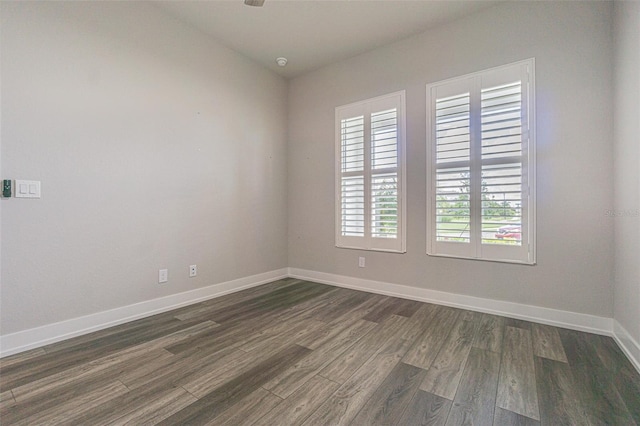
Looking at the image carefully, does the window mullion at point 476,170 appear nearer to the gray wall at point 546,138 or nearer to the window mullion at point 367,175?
the gray wall at point 546,138

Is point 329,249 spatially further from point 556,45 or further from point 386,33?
point 556,45

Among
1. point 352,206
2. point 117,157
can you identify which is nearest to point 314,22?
point 352,206

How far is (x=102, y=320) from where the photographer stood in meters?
2.40

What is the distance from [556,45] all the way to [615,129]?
868mm

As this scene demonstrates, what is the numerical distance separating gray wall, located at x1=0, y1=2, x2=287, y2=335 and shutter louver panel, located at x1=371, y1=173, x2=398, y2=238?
160cm

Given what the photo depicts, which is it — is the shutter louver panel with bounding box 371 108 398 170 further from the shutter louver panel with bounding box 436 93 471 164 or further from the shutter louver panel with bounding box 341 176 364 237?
the shutter louver panel with bounding box 436 93 471 164

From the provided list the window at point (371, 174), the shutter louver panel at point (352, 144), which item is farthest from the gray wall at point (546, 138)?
the shutter louver panel at point (352, 144)

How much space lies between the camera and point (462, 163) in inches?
111

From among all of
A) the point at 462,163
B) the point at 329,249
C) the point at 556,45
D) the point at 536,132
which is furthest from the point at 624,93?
the point at 329,249

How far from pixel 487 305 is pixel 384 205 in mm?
1448

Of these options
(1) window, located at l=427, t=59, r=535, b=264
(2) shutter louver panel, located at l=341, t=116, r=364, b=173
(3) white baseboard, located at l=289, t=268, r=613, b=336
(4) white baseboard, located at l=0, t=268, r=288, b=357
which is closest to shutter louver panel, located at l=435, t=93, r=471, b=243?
(1) window, located at l=427, t=59, r=535, b=264

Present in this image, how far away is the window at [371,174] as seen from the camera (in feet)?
10.6

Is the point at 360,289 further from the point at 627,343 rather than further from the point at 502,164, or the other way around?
the point at 627,343

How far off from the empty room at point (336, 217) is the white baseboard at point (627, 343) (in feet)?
0.10
